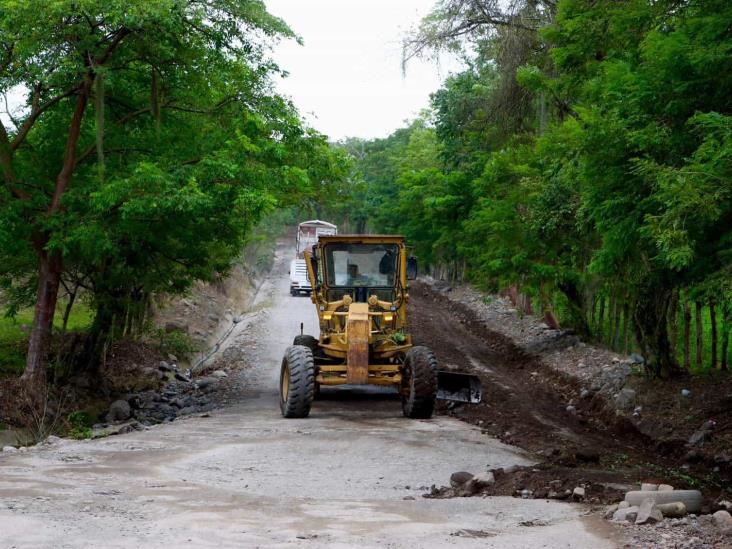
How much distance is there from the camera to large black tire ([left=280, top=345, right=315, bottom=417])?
16.1 metres

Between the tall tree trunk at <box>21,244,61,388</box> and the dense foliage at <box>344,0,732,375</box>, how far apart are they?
8455 millimetres

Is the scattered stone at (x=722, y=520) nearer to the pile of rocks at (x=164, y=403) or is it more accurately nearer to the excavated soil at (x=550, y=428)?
the excavated soil at (x=550, y=428)

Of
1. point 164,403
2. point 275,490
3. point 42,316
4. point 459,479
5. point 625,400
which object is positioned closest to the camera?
point 275,490

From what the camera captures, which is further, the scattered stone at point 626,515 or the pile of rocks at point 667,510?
the scattered stone at point 626,515

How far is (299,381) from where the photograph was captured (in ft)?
53.0

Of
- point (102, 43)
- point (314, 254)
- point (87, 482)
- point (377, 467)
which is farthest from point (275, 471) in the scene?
point (102, 43)

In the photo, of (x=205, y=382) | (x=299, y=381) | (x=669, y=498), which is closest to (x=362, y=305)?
(x=299, y=381)

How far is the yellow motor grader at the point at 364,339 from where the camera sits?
16234 mm

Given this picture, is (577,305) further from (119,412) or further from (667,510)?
(667,510)

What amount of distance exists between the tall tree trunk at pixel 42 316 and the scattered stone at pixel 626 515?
14299 mm

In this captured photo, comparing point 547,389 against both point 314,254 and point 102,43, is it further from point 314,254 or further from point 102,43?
point 102,43

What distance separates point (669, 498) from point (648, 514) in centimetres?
85

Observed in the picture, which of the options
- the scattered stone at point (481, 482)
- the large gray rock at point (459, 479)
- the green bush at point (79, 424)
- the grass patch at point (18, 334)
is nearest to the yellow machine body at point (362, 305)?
the green bush at point (79, 424)

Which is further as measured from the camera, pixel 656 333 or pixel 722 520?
pixel 656 333
